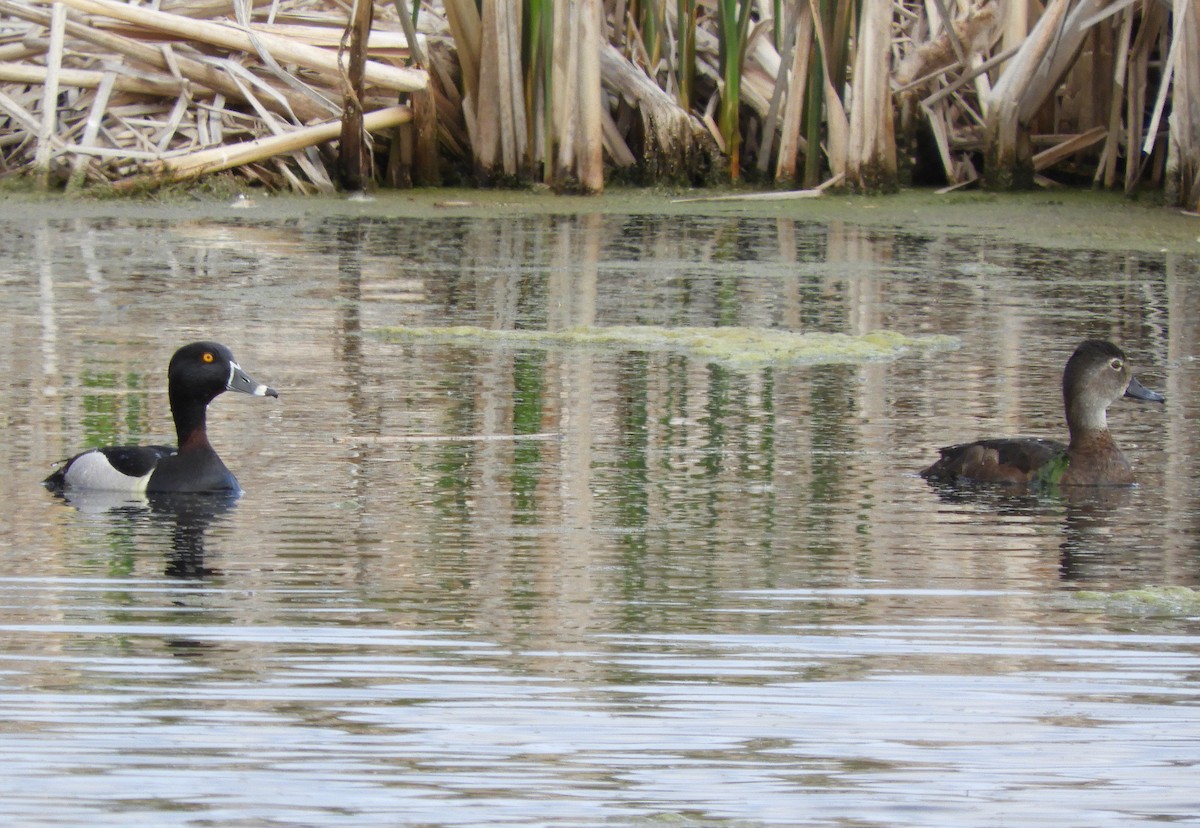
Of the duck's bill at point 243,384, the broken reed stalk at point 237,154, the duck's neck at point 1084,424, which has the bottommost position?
the duck's neck at point 1084,424

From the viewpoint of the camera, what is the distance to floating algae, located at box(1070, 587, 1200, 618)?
438cm

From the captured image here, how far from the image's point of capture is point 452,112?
43.6 feet

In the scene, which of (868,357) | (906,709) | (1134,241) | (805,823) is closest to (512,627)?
(906,709)

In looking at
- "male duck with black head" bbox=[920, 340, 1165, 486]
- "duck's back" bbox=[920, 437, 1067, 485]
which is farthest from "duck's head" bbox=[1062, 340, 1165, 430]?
"duck's back" bbox=[920, 437, 1067, 485]

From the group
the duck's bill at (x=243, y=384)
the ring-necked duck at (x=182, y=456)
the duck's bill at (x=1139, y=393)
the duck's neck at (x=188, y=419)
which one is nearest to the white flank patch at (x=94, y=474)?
the ring-necked duck at (x=182, y=456)

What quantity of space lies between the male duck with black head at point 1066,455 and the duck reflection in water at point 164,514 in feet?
6.38

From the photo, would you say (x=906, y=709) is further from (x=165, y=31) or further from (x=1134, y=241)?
(x=165, y=31)

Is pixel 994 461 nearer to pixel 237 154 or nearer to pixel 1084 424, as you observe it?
pixel 1084 424

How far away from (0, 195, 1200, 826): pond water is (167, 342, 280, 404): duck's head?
21cm

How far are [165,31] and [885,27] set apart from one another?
427 centimetres

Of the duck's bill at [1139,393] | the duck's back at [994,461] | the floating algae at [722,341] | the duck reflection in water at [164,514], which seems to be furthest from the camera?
the floating algae at [722,341]

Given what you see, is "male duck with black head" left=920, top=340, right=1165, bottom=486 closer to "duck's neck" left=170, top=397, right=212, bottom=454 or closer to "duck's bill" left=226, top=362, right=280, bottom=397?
"duck's bill" left=226, top=362, right=280, bottom=397

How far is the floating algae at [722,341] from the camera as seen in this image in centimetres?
802

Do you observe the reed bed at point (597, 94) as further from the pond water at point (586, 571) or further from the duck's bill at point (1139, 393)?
the duck's bill at point (1139, 393)
